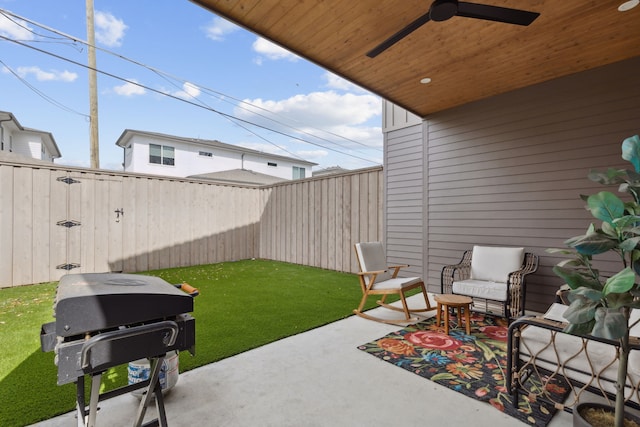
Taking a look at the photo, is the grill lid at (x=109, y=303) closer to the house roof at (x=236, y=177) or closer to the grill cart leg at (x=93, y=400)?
the grill cart leg at (x=93, y=400)

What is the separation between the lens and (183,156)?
45.1 ft

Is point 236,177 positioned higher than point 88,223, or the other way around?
point 236,177

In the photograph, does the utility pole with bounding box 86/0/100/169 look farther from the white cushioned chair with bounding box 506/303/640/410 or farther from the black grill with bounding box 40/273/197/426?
the white cushioned chair with bounding box 506/303/640/410

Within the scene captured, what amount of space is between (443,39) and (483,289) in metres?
2.71

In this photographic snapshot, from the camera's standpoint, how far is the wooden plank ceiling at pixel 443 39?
Result: 7.88ft

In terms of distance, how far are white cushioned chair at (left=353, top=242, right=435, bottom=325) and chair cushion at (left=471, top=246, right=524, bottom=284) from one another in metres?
0.83

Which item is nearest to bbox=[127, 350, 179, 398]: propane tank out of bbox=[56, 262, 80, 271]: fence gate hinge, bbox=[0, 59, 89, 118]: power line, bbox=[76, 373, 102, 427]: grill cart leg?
bbox=[76, 373, 102, 427]: grill cart leg

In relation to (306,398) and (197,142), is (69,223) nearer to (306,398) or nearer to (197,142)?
(306,398)

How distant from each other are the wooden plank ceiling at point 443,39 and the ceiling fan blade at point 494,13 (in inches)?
15.0

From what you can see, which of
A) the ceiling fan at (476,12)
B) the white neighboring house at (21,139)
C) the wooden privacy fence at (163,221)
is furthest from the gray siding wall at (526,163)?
the white neighboring house at (21,139)

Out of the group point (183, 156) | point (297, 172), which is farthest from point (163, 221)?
point (297, 172)

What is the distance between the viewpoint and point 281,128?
13.1 m

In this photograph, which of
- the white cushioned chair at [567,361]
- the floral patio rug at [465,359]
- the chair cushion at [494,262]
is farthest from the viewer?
the chair cushion at [494,262]

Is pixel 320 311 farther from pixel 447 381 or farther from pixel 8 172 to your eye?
pixel 8 172
